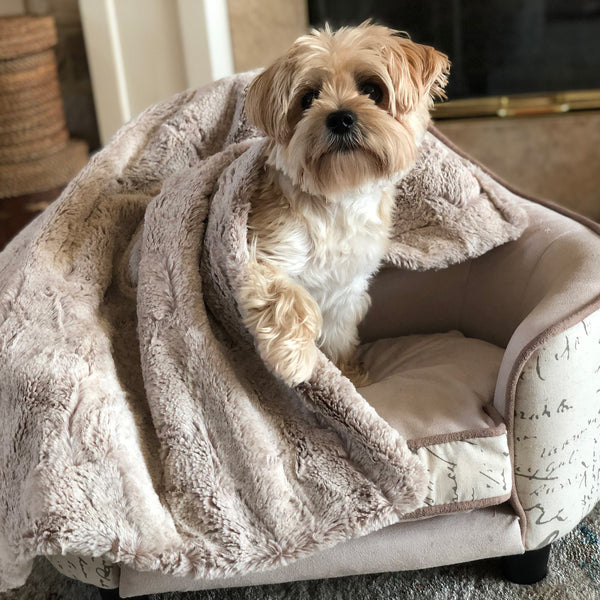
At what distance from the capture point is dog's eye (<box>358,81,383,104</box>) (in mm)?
1224

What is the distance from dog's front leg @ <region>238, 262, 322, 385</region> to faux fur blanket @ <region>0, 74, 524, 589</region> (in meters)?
0.03

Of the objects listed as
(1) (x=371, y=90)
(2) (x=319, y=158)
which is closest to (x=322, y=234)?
(2) (x=319, y=158)

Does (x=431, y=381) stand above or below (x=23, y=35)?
below

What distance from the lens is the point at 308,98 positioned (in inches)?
48.4

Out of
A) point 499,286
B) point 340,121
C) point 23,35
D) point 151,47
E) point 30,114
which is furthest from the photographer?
point 151,47

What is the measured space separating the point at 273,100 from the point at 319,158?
128 mm

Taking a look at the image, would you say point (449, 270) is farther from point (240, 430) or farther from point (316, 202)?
point (240, 430)

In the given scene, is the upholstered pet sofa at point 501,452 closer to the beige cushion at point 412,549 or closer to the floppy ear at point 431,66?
the beige cushion at point 412,549

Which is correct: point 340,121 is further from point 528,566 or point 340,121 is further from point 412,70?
point 528,566

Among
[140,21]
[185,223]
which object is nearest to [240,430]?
[185,223]

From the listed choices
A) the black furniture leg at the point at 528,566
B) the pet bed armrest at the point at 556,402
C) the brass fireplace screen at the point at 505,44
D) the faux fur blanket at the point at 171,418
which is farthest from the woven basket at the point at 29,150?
the black furniture leg at the point at 528,566

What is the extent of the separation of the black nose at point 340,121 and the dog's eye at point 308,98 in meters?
0.07

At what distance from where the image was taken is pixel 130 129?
1.62 m

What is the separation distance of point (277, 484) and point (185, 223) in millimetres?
480
